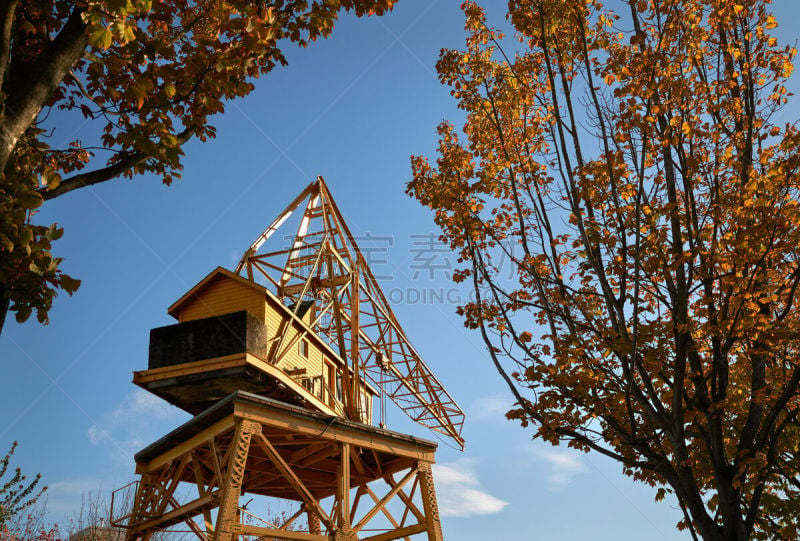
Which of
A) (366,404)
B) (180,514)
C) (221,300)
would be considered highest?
(221,300)

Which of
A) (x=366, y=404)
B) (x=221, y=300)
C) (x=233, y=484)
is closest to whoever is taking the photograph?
(x=233, y=484)

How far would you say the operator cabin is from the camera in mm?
18562

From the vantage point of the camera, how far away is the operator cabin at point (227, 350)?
18562 millimetres

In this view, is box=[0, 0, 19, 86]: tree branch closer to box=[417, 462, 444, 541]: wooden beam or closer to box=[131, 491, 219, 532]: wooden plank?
box=[131, 491, 219, 532]: wooden plank

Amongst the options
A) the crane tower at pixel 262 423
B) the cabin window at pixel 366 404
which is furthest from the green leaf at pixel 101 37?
the cabin window at pixel 366 404

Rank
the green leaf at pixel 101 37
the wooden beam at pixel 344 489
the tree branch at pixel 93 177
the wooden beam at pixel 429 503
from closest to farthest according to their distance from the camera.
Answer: the green leaf at pixel 101 37 → the tree branch at pixel 93 177 → the wooden beam at pixel 344 489 → the wooden beam at pixel 429 503

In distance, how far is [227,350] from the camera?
18.6 m

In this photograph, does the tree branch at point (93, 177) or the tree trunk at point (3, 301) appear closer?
the tree trunk at point (3, 301)

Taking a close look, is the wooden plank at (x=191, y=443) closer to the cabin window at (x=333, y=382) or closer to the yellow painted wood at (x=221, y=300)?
the yellow painted wood at (x=221, y=300)

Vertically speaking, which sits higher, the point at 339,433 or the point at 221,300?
the point at 221,300

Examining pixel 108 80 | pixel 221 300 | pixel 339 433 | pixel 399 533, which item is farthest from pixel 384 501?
pixel 108 80

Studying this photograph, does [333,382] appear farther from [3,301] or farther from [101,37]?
[101,37]

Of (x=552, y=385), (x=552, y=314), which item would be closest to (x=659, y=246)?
(x=552, y=314)

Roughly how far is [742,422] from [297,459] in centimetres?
1299
